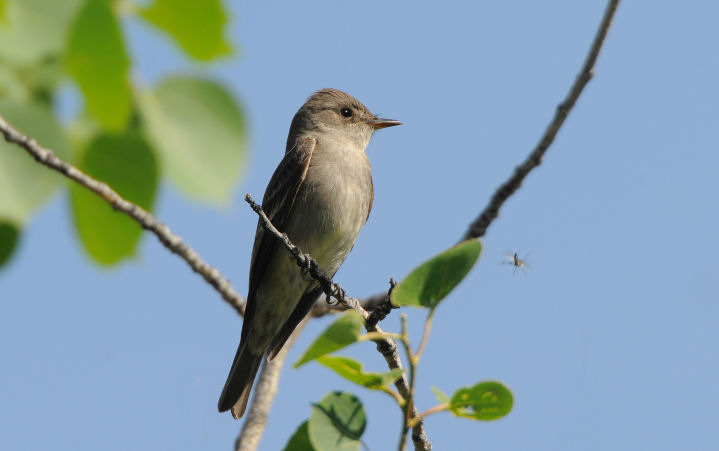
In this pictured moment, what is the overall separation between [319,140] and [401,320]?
507 centimetres

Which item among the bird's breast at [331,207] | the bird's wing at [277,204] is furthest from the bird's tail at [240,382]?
the bird's breast at [331,207]

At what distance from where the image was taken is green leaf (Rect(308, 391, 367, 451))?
6.56ft

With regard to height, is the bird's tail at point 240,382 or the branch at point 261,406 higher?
the bird's tail at point 240,382

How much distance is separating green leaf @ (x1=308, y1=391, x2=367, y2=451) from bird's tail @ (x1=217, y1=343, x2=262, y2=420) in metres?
4.19

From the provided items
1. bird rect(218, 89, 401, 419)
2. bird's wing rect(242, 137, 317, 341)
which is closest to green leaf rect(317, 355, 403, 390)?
bird rect(218, 89, 401, 419)

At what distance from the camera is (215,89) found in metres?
1.52

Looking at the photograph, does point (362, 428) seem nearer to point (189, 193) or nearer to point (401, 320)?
point (401, 320)

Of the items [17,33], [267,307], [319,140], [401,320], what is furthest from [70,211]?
[319,140]

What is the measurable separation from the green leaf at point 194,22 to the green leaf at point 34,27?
0.16 meters

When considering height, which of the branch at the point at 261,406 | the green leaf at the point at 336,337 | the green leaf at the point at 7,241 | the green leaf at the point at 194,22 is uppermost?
the branch at the point at 261,406

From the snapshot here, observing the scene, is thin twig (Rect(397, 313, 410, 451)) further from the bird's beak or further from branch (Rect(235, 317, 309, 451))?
the bird's beak

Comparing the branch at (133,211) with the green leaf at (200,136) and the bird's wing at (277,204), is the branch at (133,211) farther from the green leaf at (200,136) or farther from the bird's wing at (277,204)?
the bird's wing at (277,204)

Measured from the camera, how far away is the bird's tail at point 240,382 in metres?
6.18

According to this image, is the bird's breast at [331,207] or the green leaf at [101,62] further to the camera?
the bird's breast at [331,207]
